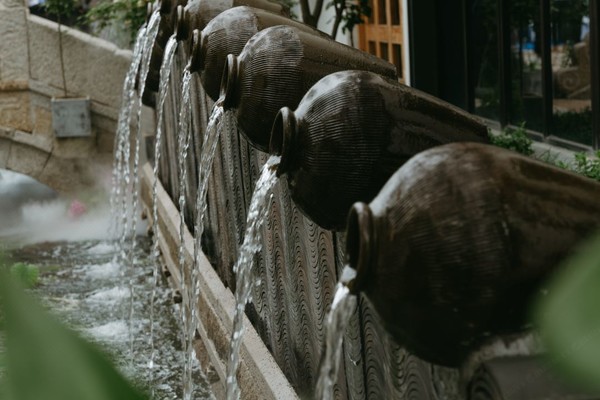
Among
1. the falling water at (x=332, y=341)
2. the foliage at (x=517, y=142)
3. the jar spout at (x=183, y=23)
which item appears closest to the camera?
the falling water at (x=332, y=341)

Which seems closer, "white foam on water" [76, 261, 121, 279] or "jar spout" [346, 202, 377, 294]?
"jar spout" [346, 202, 377, 294]

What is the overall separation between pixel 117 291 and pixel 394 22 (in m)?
4.28

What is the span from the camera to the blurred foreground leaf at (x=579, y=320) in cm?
46

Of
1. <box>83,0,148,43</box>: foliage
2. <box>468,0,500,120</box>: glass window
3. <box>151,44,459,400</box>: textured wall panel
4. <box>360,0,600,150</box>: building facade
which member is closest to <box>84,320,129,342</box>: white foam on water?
<box>151,44,459,400</box>: textured wall panel

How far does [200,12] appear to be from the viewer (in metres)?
6.49

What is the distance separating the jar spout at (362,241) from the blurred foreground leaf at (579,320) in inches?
58.5

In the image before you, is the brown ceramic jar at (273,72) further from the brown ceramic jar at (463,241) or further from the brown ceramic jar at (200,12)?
the brown ceramic jar at (200,12)

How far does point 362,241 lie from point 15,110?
10498 mm

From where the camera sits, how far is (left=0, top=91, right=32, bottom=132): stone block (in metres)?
11.9

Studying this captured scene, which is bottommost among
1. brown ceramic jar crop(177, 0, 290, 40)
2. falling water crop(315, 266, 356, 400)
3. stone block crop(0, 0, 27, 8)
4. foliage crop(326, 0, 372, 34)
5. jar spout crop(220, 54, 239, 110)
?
foliage crop(326, 0, 372, 34)

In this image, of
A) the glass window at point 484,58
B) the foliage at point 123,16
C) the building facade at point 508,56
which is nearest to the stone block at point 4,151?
the foliage at point 123,16

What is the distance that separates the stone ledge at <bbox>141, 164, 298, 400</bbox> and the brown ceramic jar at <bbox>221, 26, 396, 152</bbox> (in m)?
0.98

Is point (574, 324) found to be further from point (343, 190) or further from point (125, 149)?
point (125, 149)

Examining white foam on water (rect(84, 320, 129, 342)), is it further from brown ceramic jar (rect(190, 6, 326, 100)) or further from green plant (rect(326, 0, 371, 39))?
green plant (rect(326, 0, 371, 39))
